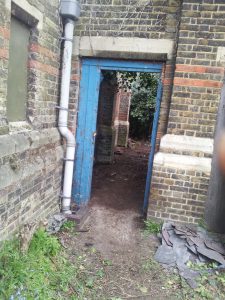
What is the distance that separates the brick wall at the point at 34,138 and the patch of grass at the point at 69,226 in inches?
12.9

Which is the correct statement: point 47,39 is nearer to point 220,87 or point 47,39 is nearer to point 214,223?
point 220,87

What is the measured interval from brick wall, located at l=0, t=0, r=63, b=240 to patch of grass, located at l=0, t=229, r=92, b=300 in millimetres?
307

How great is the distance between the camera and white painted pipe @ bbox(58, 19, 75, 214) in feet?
15.9

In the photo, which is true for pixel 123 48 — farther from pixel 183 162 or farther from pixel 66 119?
pixel 183 162

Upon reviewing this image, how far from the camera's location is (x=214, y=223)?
504 cm

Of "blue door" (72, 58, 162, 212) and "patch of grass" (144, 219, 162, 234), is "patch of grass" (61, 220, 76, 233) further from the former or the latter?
"patch of grass" (144, 219, 162, 234)

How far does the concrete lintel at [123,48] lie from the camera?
4.93 meters

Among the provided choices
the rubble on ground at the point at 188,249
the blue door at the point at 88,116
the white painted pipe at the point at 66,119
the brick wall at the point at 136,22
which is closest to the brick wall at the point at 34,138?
the white painted pipe at the point at 66,119

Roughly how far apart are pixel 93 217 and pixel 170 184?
4.86 feet

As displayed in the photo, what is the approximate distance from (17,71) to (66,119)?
1356 millimetres

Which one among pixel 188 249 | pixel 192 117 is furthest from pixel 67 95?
pixel 188 249

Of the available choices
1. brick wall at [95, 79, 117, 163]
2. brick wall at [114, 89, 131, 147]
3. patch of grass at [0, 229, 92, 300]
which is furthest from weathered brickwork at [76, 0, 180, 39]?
brick wall at [114, 89, 131, 147]

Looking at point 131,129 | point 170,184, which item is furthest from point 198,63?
point 131,129

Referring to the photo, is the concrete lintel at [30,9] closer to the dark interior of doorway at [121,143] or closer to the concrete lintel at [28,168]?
the concrete lintel at [28,168]
